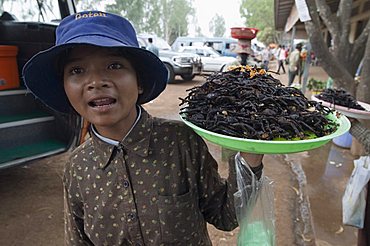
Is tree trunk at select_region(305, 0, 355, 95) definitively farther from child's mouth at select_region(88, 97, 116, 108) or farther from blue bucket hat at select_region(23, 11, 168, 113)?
child's mouth at select_region(88, 97, 116, 108)

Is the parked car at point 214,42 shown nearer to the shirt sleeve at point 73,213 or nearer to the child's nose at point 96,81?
the shirt sleeve at point 73,213

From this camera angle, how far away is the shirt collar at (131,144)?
48.6 inches

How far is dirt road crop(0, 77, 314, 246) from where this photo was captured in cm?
308

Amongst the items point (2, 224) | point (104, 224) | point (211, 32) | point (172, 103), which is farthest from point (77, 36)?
point (211, 32)

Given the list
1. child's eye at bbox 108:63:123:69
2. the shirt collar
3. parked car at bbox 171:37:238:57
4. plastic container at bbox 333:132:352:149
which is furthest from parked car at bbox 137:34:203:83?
child's eye at bbox 108:63:123:69

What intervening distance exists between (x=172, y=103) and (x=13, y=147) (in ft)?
20.4

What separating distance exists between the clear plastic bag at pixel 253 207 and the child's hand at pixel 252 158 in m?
0.01

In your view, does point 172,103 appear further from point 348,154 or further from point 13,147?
point 13,147

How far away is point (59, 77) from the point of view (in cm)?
126

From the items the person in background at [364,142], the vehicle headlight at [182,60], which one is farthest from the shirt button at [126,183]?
the vehicle headlight at [182,60]

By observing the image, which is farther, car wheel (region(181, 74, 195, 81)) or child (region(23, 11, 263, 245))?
car wheel (region(181, 74, 195, 81))

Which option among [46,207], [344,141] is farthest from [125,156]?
[344,141]

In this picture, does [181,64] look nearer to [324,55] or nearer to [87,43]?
[324,55]

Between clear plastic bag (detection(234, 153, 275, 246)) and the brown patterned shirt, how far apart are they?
0.04 meters
